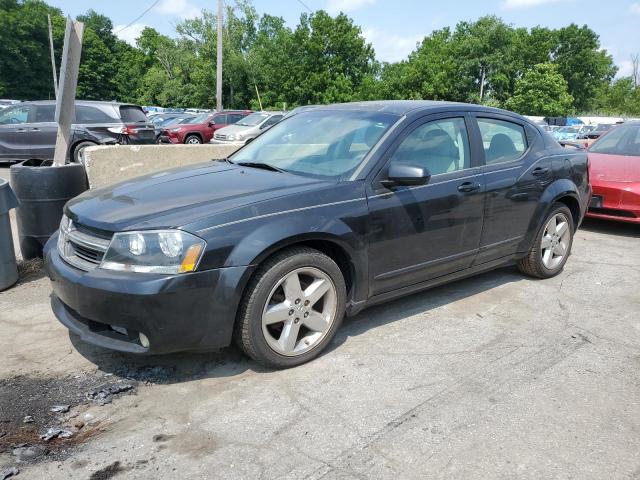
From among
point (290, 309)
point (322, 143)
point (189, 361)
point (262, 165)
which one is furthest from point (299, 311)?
point (322, 143)

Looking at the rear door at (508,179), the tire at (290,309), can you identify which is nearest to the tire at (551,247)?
the rear door at (508,179)

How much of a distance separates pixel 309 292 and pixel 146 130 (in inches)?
427

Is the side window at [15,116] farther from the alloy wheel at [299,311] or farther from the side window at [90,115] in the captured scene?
the alloy wheel at [299,311]

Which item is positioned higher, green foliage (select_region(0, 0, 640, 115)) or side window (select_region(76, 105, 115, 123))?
green foliage (select_region(0, 0, 640, 115))

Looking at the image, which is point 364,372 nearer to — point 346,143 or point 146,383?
point 146,383

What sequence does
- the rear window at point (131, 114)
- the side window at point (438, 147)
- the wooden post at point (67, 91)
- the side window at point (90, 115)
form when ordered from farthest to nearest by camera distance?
1. the rear window at point (131, 114)
2. the side window at point (90, 115)
3. the wooden post at point (67, 91)
4. the side window at point (438, 147)

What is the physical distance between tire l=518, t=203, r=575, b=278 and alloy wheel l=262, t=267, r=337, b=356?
2.47m

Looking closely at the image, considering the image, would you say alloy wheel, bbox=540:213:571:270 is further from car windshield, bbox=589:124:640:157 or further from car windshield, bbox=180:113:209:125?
car windshield, bbox=180:113:209:125

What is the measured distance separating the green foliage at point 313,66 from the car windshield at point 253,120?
31.7 meters

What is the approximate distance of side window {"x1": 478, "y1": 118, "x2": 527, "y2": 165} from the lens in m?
4.63

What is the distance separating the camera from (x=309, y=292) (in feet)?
11.5

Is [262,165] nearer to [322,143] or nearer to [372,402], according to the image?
[322,143]

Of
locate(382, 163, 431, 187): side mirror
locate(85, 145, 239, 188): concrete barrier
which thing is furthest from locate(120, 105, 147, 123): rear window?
locate(382, 163, 431, 187): side mirror

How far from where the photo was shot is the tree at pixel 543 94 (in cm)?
5959
